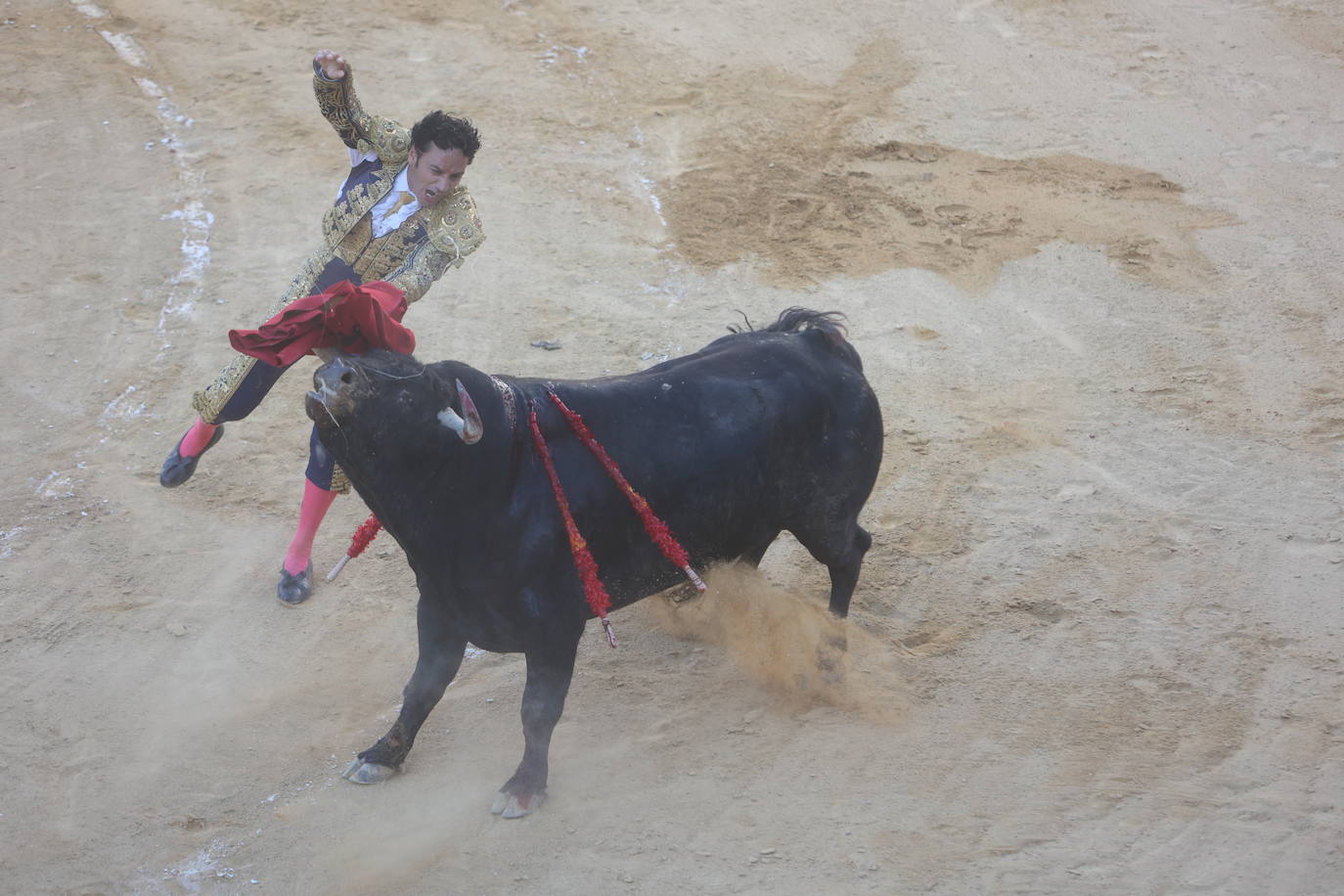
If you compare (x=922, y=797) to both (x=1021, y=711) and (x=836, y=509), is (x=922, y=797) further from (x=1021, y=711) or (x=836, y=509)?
(x=836, y=509)

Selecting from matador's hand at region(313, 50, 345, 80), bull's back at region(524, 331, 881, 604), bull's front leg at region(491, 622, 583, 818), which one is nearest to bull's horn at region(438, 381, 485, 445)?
Result: bull's back at region(524, 331, 881, 604)

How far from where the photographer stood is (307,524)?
5.55 meters

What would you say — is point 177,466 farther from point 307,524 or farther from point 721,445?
point 721,445

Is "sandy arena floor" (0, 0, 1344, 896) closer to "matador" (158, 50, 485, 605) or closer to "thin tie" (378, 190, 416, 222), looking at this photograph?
"matador" (158, 50, 485, 605)

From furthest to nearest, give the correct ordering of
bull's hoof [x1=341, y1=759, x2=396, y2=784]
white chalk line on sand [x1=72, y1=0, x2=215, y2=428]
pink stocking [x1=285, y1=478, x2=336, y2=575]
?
white chalk line on sand [x1=72, y1=0, x2=215, y2=428]
pink stocking [x1=285, y1=478, x2=336, y2=575]
bull's hoof [x1=341, y1=759, x2=396, y2=784]

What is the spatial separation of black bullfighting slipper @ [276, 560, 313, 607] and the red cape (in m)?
2.18

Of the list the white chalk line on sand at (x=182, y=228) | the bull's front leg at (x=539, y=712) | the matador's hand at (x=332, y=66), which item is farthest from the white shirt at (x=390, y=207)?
the white chalk line on sand at (x=182, y=228)

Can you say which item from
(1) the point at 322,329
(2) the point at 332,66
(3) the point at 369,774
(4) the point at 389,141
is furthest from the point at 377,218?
(3) the point at 369,774

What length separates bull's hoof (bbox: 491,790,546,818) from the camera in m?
4.34

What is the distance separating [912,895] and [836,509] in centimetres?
151

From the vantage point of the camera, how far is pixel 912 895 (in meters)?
3.93

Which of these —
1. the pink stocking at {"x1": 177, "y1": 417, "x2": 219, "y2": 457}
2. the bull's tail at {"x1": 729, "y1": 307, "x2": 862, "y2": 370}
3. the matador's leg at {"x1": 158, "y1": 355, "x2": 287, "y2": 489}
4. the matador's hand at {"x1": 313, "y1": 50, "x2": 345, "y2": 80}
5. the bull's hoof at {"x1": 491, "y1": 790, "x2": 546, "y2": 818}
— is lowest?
the bull's hoof at {"x1": 491, "y1": 790, "x2": 546, "y2": 818}

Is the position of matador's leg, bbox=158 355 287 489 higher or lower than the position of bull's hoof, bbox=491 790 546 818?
higher

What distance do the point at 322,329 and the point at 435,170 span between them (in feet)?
4.85
